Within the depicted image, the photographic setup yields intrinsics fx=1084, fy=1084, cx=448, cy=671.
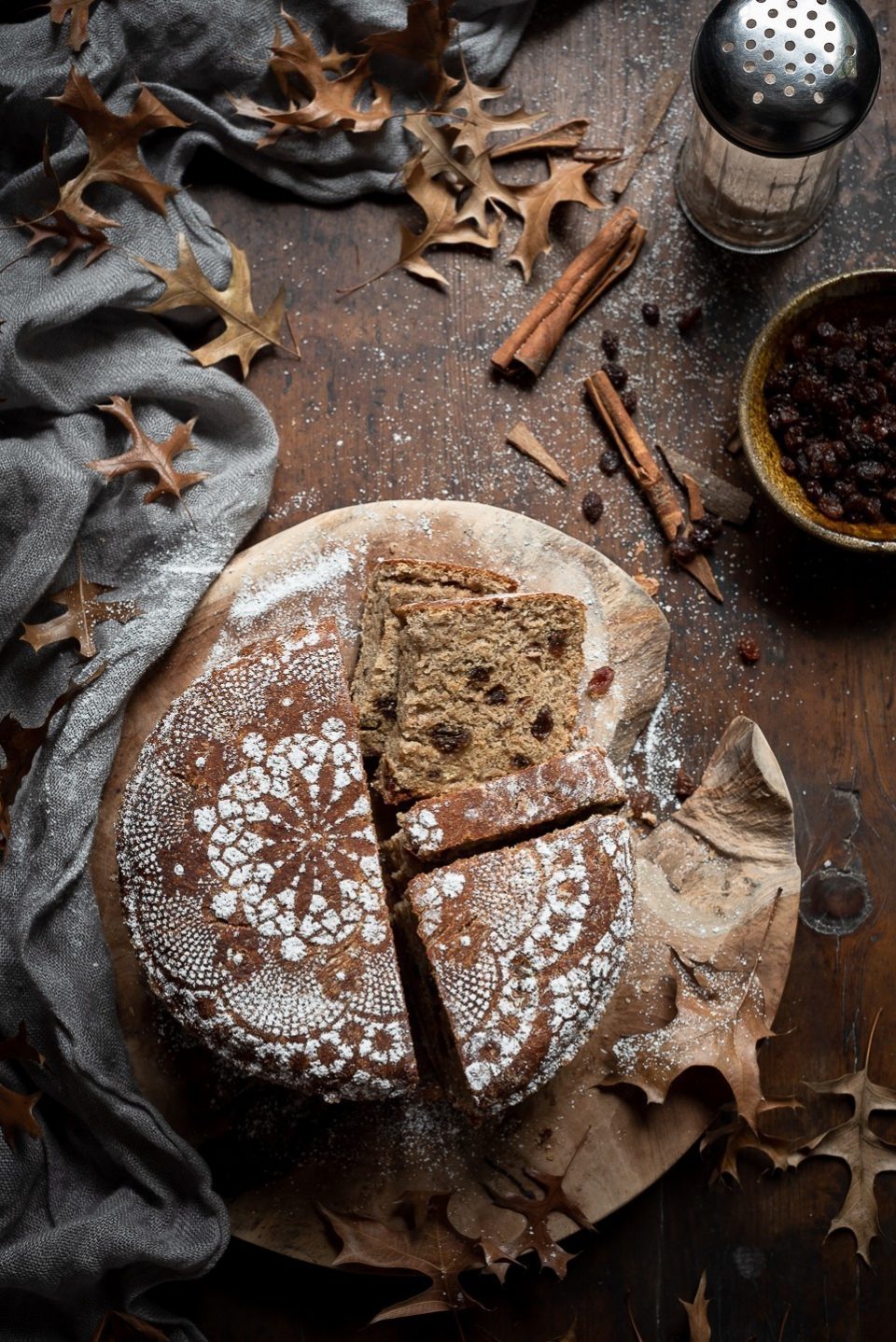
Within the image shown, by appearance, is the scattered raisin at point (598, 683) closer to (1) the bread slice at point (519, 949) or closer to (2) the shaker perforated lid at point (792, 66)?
(1) the bread slice at point (519, 949)

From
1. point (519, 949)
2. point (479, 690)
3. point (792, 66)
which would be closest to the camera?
point (519, 949)

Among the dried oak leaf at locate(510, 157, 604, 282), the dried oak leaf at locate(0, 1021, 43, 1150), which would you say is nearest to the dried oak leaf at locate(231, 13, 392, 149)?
the dried oak leaf at locate(510, 157, 604, 282)

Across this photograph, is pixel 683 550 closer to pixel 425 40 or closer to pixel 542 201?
pixel 542 201

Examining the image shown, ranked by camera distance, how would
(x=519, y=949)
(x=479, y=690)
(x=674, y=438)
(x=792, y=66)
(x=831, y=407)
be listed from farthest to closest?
(x=674, y=438)
(x=831, y=407)
(x=479, y=690)
(x=792, y=66)
(x=519, y=949)

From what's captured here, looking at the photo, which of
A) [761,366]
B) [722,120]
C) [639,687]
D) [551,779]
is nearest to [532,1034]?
[551,779]

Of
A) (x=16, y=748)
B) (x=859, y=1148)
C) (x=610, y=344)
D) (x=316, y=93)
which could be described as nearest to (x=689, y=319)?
(x=610, y=344)

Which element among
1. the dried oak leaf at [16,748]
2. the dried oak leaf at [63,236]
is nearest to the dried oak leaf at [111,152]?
the dried oak leaf at [63,236]

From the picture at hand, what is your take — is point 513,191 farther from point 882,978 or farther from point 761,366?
point 882,978
